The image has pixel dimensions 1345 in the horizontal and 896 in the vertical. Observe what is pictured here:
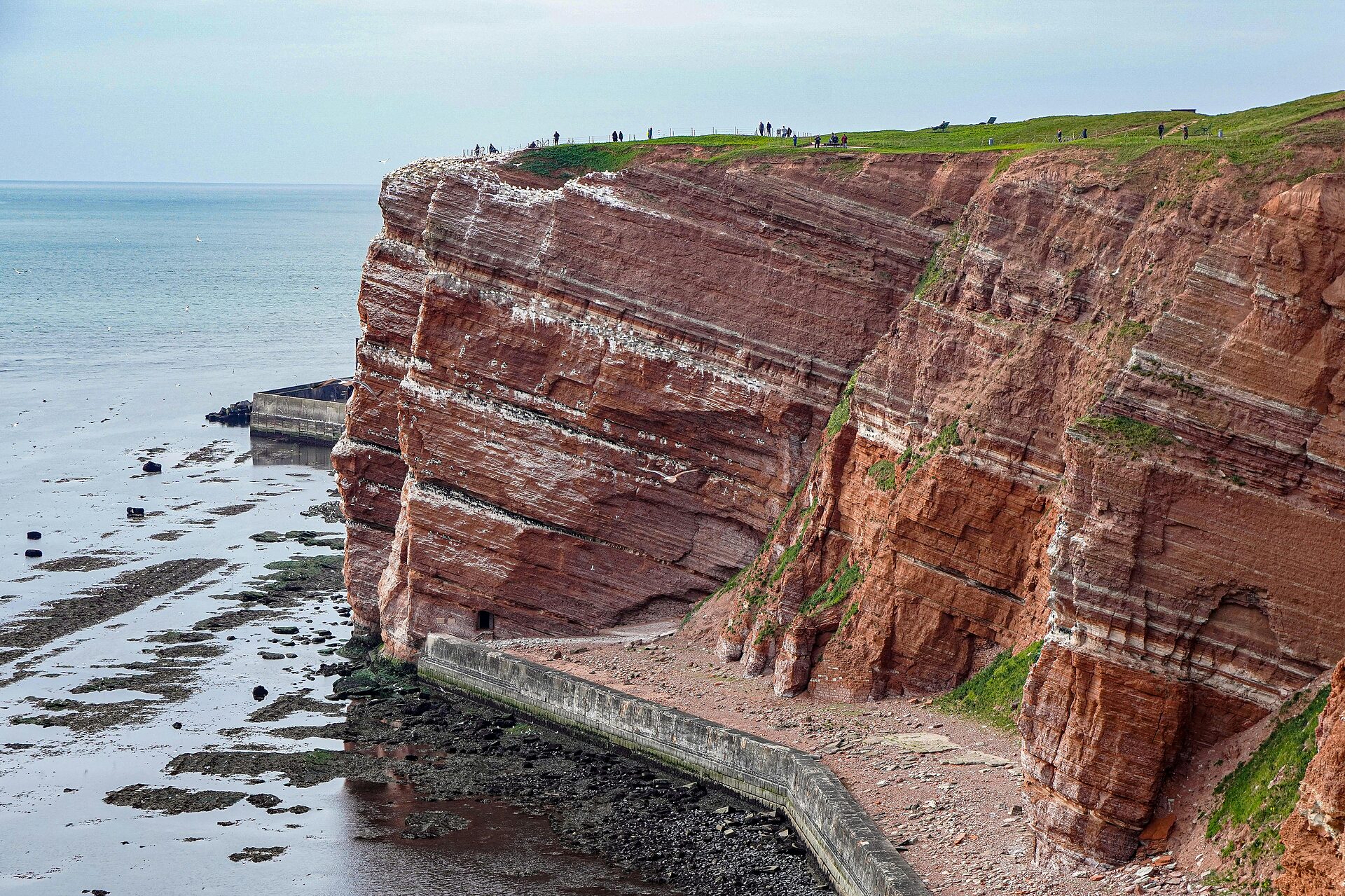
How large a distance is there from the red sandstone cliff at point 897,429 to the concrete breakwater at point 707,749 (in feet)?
8.81

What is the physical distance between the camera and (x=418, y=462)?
4806 cm

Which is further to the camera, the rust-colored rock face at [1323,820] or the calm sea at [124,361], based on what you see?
the calm sea at [124,361]

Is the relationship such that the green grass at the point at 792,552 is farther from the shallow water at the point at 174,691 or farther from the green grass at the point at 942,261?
the shallow water at the point at 174,691

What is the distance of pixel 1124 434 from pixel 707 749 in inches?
586

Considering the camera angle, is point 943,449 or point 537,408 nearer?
point 943,449

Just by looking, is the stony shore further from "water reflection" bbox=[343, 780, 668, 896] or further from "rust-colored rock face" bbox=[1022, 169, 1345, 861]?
"water reflection" bbox=[343, 780, 668, 896]

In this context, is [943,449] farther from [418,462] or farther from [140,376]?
[140,376]

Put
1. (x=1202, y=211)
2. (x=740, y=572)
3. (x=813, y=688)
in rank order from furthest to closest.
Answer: (x=740, y=572)
(x=813, y=688)
(x=1202, y=211)

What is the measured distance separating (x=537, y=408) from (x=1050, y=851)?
23.1m

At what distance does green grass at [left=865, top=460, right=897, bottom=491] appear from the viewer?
1586 inches

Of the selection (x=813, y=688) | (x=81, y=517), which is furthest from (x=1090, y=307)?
(x=81, y=517)

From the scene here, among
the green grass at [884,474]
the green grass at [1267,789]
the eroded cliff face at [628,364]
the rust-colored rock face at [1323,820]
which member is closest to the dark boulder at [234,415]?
the eroded cliff face at [628,364]

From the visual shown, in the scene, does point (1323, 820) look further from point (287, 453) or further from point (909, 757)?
point (287, 453)

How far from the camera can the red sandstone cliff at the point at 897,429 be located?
28.2m
